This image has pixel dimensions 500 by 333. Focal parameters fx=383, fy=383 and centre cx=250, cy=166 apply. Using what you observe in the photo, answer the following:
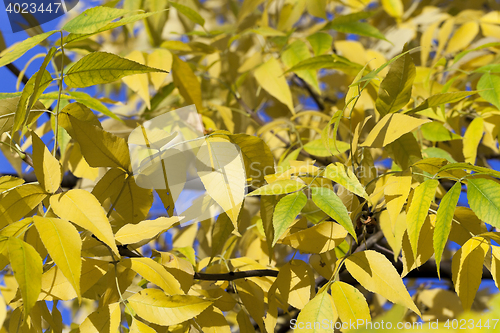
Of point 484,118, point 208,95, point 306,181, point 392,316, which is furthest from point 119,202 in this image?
point 208,95

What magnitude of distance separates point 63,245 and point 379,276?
0.81ft

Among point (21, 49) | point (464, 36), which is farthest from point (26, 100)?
point (464, 36)

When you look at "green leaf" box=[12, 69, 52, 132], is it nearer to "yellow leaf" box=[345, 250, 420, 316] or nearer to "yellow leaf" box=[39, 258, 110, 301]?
"yellow leaf" box=[39, 258, 110, 301]

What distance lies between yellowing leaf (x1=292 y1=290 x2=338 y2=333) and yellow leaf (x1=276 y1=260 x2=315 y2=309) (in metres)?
0.05

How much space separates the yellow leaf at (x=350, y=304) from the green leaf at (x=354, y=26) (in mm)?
434

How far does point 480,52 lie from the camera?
762mm

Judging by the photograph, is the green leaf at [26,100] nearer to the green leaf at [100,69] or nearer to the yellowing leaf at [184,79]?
the green leaf at [100,69]

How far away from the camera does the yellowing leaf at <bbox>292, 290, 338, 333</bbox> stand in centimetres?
Answer: 30

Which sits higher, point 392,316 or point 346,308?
point 392,316

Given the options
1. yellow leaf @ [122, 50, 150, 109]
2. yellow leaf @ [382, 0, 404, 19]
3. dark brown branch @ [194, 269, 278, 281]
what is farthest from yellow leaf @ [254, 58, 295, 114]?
yellow leaf @ [382, 0, 404, 19]

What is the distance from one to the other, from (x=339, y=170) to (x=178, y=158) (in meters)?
0.17

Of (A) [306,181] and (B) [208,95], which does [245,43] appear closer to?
(B) [208,95]

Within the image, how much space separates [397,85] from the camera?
13.4 inches
